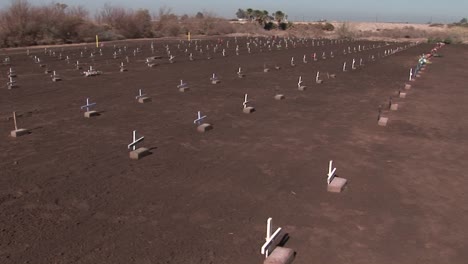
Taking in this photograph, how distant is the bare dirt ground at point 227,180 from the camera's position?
559 centimetres

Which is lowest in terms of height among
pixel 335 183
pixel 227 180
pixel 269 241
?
pixel 227 180

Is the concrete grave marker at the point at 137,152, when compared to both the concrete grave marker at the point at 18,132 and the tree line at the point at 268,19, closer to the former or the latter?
the concrete grave marker at the point at 18,132

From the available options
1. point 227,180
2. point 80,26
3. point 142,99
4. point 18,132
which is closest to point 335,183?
point 227,180

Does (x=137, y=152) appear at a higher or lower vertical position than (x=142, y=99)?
lower

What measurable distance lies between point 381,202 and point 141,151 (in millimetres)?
4807

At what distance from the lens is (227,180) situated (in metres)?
7.88

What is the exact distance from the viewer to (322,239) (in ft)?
19.0

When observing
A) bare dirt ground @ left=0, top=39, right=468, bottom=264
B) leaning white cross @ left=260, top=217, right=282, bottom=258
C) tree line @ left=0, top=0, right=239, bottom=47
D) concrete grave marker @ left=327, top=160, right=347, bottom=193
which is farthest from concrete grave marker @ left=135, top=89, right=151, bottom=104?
tree line @ left=0, top=0, right=239, bottom=47

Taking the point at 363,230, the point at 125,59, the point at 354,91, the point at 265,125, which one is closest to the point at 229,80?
the point at 354,91

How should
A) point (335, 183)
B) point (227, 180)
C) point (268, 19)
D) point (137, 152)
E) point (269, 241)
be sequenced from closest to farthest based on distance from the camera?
point (269, 241), point (335, 183), point (227, 180), point (137, 152), point (268, 19)

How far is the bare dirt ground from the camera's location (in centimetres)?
559

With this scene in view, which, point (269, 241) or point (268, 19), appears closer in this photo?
point (269, 241)

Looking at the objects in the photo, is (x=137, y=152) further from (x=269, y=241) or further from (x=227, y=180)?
(x=269, y=241)

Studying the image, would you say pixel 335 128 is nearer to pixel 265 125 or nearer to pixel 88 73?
pixel 265 125
